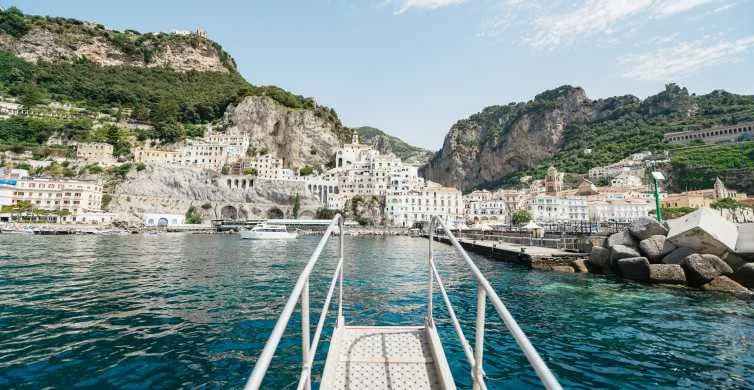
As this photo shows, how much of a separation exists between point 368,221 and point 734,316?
247ft

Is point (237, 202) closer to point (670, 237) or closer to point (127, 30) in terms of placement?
point (670, 237)

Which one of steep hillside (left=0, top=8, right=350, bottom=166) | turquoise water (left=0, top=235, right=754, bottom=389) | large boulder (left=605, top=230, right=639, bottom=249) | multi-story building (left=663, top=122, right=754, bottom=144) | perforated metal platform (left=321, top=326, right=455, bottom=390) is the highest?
steep hillside (left=0, top=8, right=350, bottom=166)

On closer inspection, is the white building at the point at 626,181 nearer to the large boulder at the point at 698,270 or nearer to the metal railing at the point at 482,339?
the large boulder at the point at 698,270

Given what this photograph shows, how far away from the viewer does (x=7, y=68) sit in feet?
330

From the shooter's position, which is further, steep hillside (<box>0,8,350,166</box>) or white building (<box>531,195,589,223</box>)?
steep hillside (<box>0,8,350,166</box>)

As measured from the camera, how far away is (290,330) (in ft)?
23.3

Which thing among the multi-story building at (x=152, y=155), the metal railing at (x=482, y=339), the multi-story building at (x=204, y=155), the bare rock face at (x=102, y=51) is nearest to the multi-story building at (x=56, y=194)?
the multi-story building at (x=152, y=155)

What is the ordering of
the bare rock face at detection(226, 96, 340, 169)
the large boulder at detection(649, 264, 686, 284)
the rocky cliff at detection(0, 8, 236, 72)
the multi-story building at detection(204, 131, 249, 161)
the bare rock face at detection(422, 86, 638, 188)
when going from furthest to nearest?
the bare rock face at detection(422, 86, 638, 188) → the rocky cliff at detection(0, 8, 236, 72) → the bare rock face at detection(226, 96, 340, 169) → the multi-story building at detection(204, 131, 249, 161) → the large boulder at detection(649, 264, 686, 284)

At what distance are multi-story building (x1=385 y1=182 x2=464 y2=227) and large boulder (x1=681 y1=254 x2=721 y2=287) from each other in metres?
70.0

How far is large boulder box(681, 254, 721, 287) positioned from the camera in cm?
1220

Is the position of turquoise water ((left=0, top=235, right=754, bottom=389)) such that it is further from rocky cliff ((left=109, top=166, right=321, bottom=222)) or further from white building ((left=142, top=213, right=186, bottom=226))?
rocky cliff ((left=109, top=166, right=321, bottom=222))

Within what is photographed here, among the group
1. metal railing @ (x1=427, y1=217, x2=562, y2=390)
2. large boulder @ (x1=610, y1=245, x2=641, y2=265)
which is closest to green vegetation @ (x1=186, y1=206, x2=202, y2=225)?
large boulder @ (x1=610, y1=245, x2=641, y2=265)

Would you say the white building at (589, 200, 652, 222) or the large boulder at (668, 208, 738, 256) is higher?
the white building at (589, 200, 652, 222)

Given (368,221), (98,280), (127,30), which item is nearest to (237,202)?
(368,221)
